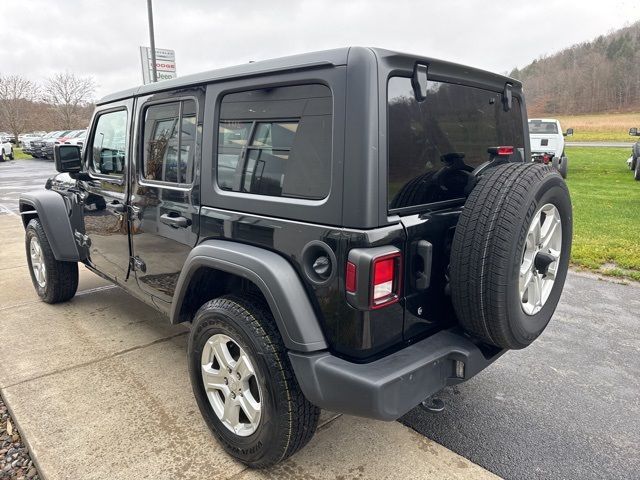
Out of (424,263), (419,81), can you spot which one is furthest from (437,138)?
(424,263)

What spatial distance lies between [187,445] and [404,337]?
1294mm

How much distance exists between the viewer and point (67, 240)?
3.92m

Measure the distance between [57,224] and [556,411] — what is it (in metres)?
3.96

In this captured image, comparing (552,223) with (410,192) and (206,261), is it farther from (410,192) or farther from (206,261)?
(206,261)

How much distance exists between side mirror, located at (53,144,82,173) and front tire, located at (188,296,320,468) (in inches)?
84.9

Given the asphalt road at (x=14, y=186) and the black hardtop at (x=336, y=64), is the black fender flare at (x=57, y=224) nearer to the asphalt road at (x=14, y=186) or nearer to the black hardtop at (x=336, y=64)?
the black hardtop at (x=336, y=64)

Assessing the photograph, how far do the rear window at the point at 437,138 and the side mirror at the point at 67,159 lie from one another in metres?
2.90

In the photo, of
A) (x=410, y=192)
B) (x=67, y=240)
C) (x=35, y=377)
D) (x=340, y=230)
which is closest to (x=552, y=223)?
(x=410, y=192)

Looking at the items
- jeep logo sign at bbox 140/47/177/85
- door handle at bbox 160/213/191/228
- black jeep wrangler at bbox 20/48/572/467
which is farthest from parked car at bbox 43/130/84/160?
black jeep wrangler at bbox 20/48/572/467

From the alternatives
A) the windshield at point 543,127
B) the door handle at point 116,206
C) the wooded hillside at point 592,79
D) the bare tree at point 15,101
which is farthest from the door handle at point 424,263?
the wooded hillside at point 592,79

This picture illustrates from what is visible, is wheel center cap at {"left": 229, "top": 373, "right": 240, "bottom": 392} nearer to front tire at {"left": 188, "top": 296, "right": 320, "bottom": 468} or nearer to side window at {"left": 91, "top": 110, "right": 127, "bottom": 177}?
front tire at {"left": 188, "top": 296, "right": 320, "bottom": 468}

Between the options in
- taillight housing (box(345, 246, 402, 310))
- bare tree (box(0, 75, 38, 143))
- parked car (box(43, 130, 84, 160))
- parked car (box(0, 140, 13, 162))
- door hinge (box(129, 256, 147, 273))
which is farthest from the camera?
bare tree (box(0, 75, 38, 143))

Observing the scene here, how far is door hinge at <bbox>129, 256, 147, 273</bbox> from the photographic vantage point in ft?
10.0

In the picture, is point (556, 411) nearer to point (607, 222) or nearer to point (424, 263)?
point (424, 263)
